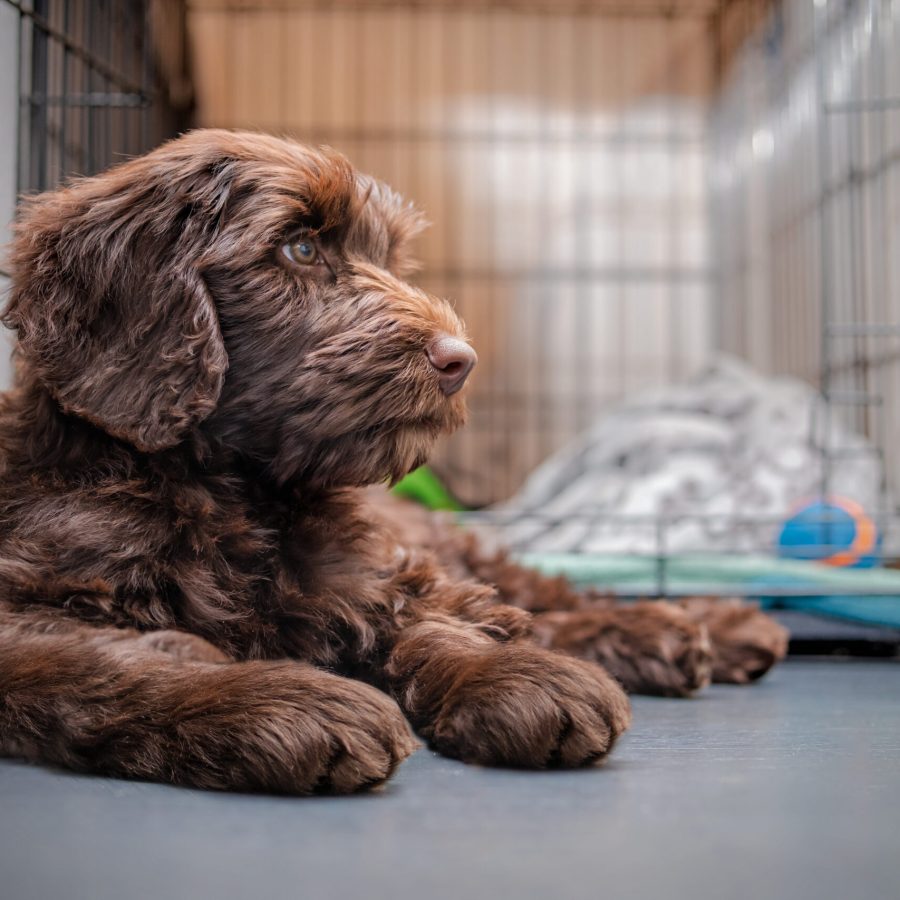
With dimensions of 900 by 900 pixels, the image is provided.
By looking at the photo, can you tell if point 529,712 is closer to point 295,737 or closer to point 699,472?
Answer: point 295,737

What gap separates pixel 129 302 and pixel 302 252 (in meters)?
0.26

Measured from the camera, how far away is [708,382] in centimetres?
529

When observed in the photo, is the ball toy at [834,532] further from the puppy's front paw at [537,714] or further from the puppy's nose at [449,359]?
the puppy's front paw at [537,714]

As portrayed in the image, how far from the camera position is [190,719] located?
43.3 inches

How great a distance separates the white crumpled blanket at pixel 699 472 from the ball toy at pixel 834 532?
0.20m

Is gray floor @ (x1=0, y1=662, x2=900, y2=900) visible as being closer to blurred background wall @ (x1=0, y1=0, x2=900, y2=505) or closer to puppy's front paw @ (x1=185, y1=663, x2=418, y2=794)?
puppy's front paw @ (x1=185, y1=663, x2=418, y2=794)

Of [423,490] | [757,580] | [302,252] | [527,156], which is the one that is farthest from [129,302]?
[527,156]

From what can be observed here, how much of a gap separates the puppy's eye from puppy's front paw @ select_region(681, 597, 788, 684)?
3.32 feet

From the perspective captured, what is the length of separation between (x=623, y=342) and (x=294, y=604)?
5.62 m

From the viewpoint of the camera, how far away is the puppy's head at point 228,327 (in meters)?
1.43

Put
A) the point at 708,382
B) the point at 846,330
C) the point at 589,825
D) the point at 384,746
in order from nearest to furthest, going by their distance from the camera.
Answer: the point at 589,825 < the point at 384,746 < the point at 846,330 < the point at 708,382

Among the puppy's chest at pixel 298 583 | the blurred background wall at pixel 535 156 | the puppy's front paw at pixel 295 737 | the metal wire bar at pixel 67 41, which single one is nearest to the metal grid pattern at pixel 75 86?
the metal wire bar at pixel 67 41

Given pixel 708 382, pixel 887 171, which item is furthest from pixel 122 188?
pixel 708 382

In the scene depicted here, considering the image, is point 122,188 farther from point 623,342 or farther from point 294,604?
point 623,342
